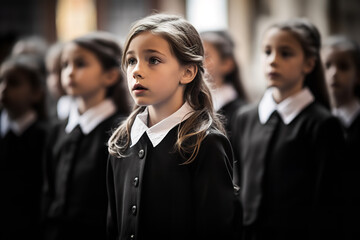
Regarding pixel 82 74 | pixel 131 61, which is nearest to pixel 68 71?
pixel 82 74

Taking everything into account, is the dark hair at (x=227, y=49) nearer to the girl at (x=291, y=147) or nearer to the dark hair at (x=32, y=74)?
the girl at (x=291, y=147)

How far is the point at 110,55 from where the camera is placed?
8.39ft

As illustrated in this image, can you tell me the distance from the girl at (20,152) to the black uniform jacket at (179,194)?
1.51 m

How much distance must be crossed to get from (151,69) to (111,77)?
1039mm

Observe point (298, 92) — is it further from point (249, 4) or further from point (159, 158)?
point (249, 4)

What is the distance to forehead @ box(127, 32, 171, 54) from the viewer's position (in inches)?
62.0

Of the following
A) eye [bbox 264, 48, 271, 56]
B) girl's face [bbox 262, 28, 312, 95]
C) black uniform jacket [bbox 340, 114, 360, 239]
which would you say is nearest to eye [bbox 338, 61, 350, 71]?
black uniform jacket [bbox 340, 114, 360, 239]

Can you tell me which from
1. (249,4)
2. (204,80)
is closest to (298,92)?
(204,80)

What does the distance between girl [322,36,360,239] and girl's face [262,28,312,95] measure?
0.53 m

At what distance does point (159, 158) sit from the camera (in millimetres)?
1594

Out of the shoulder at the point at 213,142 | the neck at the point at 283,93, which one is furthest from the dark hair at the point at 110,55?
the shoulder at the point at 213,142

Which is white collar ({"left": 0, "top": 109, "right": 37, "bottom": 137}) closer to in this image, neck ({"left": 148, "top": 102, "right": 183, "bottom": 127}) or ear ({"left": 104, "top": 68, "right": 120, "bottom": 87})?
ear ({"left": 104, "top": 68, "right": 120, "bottom": 87})

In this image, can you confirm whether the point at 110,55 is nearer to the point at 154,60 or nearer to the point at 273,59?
the point at 273,59

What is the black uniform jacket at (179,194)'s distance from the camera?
1519mm
